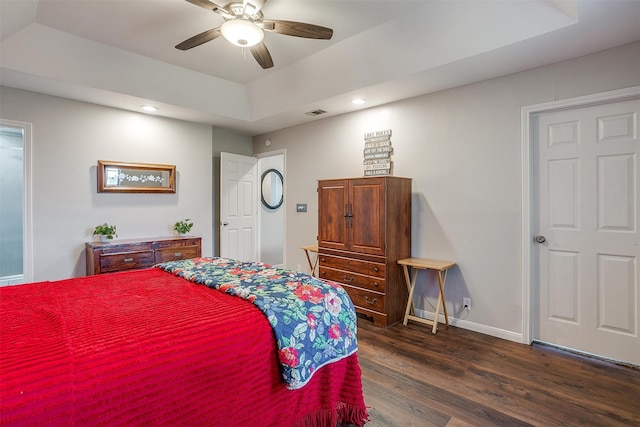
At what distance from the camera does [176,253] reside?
4105mm

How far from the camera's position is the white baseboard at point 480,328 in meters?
2.98

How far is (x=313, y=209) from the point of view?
4.76m

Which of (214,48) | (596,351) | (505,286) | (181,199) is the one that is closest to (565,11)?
(505,286)

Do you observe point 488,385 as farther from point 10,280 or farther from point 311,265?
point 10,280

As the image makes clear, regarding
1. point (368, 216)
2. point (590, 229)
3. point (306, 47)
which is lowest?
point (590, 229)

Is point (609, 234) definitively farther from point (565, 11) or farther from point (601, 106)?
point (565, 11)

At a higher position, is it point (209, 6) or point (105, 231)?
point (209, 6)

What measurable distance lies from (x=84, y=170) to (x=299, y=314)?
11.7 ft

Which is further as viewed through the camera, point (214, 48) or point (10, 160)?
point (10, 160)

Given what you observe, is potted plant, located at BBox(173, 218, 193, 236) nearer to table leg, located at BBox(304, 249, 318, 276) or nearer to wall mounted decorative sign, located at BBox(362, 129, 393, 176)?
table leg, located at BBox(304, 249, 318, 276)

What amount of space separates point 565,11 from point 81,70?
4087mm

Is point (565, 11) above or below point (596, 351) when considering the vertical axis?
above

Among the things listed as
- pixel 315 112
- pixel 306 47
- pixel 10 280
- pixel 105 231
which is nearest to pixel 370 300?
pixel 315 112

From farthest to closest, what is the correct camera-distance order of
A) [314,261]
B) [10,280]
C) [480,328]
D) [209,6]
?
1. [314,261]
2. [10,280]
3. [480,328]
4. [209,6]
